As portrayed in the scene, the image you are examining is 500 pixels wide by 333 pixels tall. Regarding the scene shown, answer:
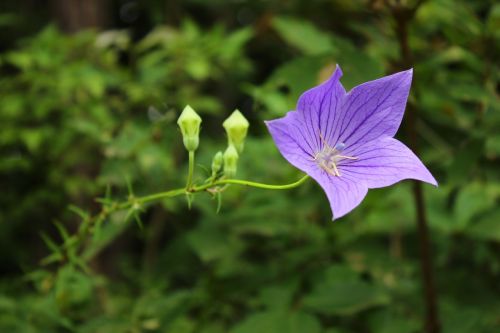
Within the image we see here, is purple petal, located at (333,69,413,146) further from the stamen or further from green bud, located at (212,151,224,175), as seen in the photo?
green bud, located at (212,151,224,175)

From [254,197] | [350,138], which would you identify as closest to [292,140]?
[350,138]

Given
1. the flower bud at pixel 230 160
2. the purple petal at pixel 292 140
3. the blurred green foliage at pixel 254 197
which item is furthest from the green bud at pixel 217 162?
the blurred green foliage at pixel 254 197

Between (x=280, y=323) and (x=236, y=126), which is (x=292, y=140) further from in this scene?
(x=280, y=323)

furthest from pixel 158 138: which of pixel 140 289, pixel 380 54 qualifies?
pixel 380 54

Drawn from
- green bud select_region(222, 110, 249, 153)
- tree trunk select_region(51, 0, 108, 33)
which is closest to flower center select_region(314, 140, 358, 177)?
green bud select_region(222, 110, 249, 153)

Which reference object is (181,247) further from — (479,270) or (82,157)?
(479,270)

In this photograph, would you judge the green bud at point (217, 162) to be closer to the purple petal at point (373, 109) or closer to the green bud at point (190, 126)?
the green bud at point (190, 126)

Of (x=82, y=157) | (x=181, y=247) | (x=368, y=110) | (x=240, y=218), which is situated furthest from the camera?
(x=82, y=157)
